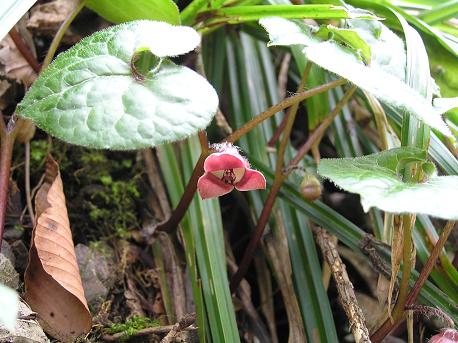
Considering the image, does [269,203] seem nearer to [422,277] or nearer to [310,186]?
[310,186]

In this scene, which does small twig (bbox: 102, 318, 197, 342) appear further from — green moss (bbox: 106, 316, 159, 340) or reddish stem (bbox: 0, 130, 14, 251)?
reddish stem (bbox: 0, 130, 14, 251)

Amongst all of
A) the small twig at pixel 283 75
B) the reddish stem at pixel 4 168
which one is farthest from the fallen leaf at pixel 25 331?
the small twig at pixel 283 75

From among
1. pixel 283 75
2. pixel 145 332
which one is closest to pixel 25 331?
pixel 145 332

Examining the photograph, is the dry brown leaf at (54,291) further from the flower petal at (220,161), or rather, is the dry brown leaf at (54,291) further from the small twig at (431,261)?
the small twig at (431,261)

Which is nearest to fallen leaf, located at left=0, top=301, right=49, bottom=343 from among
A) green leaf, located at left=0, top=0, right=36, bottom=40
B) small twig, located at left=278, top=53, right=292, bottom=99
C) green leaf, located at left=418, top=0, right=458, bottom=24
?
Answer: green leaf, located at left=0, top=0, right=36, bottom=40

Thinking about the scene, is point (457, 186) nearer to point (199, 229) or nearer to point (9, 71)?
point (199, 229)

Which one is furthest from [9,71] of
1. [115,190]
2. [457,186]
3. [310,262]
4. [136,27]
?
[457,186]
